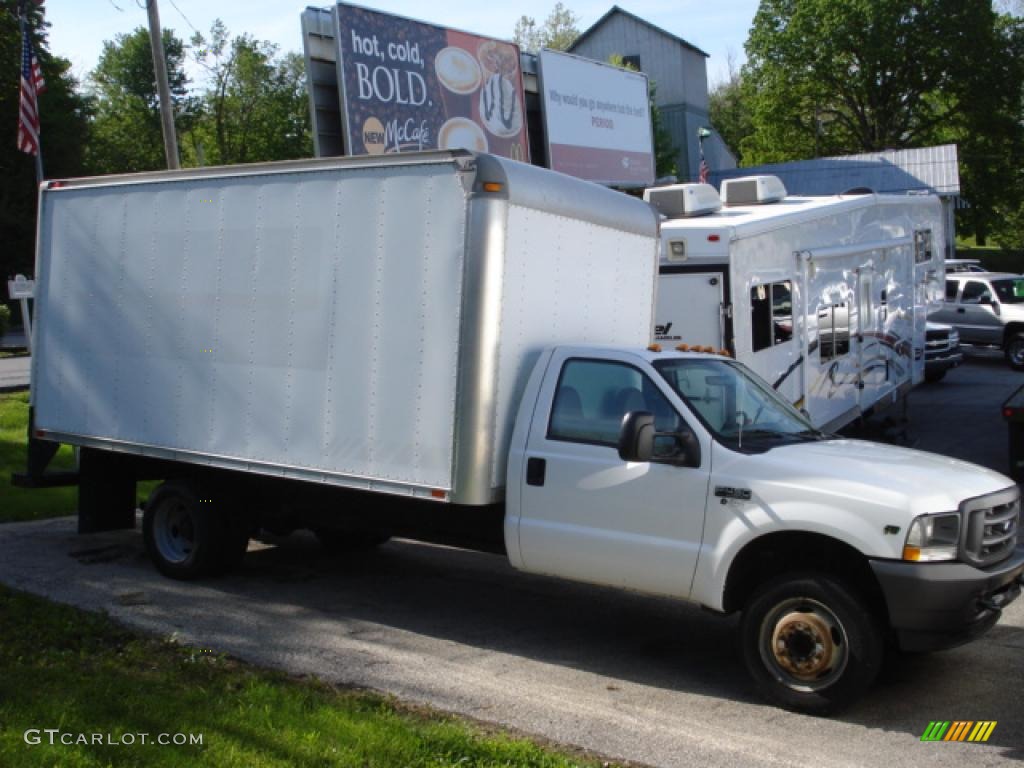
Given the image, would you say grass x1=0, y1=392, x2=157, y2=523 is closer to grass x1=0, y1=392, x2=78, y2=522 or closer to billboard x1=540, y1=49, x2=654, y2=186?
grass x1=0, y1=392, x2=78, y2=522

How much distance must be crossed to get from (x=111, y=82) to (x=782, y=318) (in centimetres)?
7827

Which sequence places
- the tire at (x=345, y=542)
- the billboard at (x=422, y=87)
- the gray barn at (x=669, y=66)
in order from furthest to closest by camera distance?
the gray barn at (x=669, y=66) < the billboard at (x=422, y=87) < the tire at (x=345, y=542)

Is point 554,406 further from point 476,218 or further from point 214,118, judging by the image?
point 214,118

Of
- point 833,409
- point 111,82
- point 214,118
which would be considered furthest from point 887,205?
point 111,82

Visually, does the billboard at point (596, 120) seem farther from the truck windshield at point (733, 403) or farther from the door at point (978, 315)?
the truck windshield at point (733, 403)

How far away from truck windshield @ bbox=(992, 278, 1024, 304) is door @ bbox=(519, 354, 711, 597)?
772 inches

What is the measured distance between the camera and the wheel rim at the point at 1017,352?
24141 millimetres

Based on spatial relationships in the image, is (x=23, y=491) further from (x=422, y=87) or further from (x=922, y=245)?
(x=922, y=245)

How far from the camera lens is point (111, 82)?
8119 cm

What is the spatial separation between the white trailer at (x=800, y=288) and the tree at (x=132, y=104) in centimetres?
5879

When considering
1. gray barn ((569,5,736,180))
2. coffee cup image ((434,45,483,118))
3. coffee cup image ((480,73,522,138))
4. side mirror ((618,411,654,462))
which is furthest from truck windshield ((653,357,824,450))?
gray barn ((569,5,736,180))

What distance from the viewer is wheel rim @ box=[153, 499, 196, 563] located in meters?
9.13

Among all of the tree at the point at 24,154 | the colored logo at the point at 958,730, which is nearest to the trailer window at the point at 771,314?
the colored logo at the point at 958,730

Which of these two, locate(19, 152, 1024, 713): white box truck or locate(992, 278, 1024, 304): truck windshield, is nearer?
locate(19, 152, 1024, 713): white box truck
